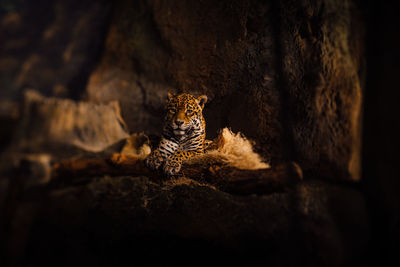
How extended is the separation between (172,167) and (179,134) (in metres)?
0.22

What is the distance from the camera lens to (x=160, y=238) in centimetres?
105

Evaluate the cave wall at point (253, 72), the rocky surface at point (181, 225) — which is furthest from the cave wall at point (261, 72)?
the rocky surface at point (181, 225)

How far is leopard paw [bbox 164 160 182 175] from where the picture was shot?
3.20ft

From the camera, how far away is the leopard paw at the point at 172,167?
0.97m

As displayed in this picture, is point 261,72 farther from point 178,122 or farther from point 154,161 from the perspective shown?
point 154,161

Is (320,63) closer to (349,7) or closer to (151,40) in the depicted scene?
(349,7)

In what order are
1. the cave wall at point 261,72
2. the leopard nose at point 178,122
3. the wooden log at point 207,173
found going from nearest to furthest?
1. the cave wall at point 261,72
2. the wooden log at point 207,173
3. the leopard nose at point 178,122

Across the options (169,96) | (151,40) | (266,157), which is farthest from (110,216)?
(151,40)

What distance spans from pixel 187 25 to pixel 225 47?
10.0 inches

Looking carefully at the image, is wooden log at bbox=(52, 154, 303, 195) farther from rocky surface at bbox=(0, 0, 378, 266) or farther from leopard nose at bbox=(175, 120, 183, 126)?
leopard nose at bbox=(175, 120, 183, 126)

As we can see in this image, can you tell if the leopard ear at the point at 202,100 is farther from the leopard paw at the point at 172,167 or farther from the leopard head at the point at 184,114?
the leopard paw at the point at 172,167

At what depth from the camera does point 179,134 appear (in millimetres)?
1142

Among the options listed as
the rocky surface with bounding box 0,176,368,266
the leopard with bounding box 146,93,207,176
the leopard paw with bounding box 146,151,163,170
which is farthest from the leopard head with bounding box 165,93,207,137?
the rocky surface with bounding box 0,176,368,266

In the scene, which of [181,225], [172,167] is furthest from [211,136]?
[181,225]
